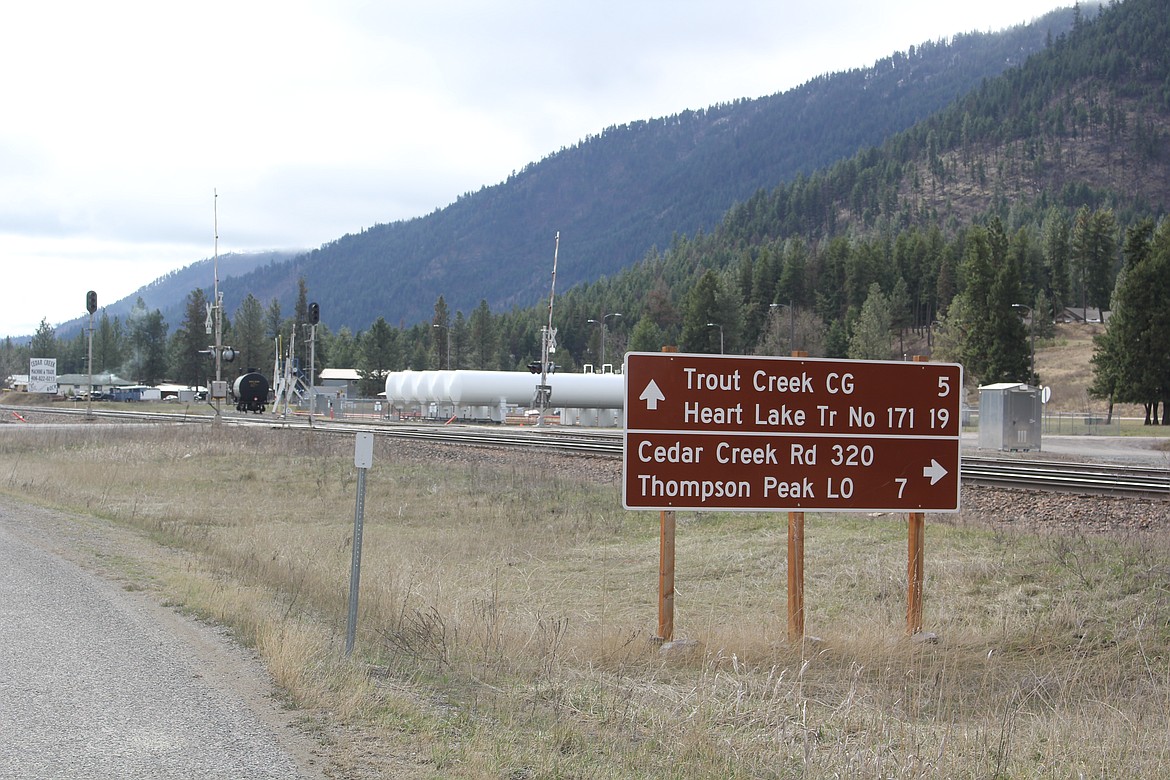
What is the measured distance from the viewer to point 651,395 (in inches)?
356

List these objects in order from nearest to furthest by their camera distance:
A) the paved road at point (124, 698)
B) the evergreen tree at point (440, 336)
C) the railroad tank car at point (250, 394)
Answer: the paved road at point (124, 698) < the railroad tank car at point (250, 394) < the evergreen tree at point (440, 336)

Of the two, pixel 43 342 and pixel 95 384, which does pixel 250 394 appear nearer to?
pixel 95 384

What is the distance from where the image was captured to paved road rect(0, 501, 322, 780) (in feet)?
18.4

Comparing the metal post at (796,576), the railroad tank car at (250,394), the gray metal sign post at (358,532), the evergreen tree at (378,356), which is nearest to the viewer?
the gray metal sign post at (358,532)

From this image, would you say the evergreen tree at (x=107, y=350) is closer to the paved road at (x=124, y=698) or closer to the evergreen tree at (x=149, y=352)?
the evergreen tree at (x=149, y=352)

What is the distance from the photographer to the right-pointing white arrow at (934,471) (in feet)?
31.3

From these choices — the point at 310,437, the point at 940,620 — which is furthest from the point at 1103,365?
the point at 940,620

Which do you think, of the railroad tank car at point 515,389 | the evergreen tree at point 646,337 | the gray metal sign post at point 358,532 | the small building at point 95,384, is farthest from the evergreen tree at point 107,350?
the gray metal sign post at point 358,532

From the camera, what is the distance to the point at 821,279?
119m

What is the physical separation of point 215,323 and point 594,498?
25.7 meters

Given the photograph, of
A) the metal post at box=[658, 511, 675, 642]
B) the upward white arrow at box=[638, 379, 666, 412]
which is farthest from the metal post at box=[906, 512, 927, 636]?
the upward white arrow at box=[638, 379, 666, 412]

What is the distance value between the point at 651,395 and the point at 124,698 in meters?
4.58

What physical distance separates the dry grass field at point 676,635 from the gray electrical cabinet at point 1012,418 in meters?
19.4

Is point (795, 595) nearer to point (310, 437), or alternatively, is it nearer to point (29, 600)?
point (29, 600)
